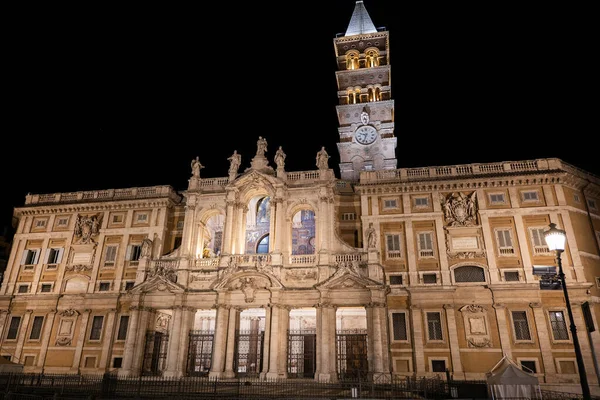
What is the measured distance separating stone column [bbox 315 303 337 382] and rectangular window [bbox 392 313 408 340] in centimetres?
490

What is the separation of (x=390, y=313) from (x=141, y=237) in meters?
23.4

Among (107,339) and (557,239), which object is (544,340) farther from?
(107,339)

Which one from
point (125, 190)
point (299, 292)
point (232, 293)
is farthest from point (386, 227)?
point (125, 190)

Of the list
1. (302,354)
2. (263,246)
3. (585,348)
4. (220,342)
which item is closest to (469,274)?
(585,348)

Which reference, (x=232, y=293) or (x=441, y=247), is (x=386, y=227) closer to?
(x=441, y=247)

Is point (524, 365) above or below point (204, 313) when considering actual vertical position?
below

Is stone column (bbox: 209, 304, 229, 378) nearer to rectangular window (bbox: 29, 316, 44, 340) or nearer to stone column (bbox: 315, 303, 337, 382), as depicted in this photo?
stone column (bbox: 315, 303, 337, 382)

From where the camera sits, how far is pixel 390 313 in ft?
107

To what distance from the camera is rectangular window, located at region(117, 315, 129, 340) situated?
35.7 metres

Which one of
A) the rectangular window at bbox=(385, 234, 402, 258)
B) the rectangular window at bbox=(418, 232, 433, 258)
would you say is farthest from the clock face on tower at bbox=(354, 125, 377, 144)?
the rectangular window at bbox=(418, 232, 433, 258)

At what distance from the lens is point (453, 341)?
31.1 meters

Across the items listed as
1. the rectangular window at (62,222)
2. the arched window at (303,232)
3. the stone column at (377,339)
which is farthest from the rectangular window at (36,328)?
the stone column at (377,339)

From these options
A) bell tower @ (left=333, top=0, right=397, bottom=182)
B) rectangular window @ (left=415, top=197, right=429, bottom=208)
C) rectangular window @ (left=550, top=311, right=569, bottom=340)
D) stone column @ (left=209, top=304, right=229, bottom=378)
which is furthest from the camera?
bell tower @ (left=333, top=0, right=397, bottom=182)

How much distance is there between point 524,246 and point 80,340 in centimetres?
3733
